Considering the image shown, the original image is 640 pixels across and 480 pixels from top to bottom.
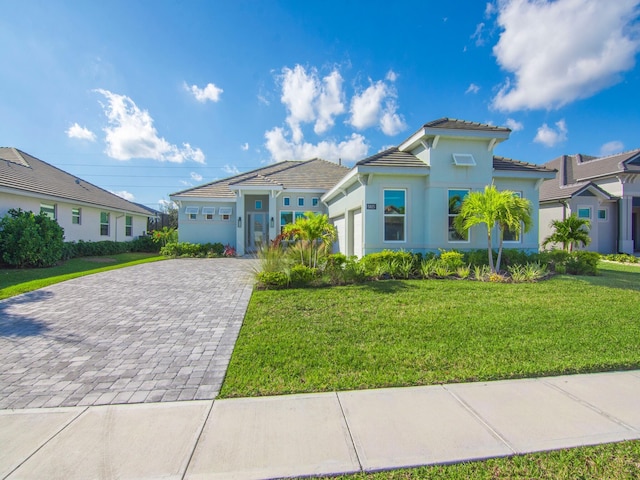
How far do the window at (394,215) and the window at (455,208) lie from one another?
5.61ft

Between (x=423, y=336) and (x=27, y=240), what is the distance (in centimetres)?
1518

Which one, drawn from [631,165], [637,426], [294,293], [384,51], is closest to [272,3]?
[384,51]

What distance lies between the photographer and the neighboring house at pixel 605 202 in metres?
18.8

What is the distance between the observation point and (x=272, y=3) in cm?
994

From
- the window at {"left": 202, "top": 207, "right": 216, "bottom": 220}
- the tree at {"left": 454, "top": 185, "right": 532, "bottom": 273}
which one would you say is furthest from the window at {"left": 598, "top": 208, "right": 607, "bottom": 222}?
the window at {"left": 202, "top": 207, "right": 216, "bottom": 220}

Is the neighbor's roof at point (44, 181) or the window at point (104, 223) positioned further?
the window at point (104, 223)

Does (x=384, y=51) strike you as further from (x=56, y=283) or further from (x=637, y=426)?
(x=56, y=283)

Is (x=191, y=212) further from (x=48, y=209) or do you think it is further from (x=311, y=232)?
(x=311, y=232)

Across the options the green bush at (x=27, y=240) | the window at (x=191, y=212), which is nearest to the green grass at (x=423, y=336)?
the green bush at (x=27, y=240)

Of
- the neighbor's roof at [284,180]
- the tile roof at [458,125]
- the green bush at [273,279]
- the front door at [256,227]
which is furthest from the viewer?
the front door at [256,227]

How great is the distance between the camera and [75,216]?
17.7 meters

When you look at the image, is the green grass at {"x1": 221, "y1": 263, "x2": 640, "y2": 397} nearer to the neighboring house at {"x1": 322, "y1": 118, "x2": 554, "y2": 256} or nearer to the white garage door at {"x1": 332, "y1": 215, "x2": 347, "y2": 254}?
the neighboring house at {"x1": 322, "y1": 118, "x2": 554, "y2": 256}

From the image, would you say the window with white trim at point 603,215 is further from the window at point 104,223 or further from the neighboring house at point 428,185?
the window at point 104,223

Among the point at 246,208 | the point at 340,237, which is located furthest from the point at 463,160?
the point at 246,208
